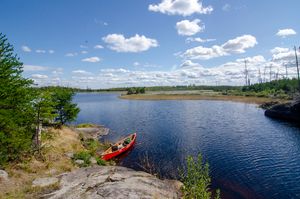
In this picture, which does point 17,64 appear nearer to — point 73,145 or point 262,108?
point 73,145

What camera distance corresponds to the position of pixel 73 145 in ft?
93.7

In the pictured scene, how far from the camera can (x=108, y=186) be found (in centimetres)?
1459

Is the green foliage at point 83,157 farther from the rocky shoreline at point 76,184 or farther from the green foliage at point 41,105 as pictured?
the green foliage at point 41,105

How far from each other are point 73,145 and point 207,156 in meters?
16.1

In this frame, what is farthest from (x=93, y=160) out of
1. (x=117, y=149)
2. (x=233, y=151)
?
(x=233, y=151)

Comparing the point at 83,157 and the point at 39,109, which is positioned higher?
the point at 39,109

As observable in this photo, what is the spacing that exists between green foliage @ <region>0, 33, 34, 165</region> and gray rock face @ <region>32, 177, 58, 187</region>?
3.16 m

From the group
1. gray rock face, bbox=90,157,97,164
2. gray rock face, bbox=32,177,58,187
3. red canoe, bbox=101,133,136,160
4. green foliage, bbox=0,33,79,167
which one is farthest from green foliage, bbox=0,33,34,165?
red canoe, bbox=101,133,136,160

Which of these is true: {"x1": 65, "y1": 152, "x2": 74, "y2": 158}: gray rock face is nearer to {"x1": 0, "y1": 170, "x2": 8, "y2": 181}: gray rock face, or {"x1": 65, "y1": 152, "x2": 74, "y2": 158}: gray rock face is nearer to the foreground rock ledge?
the foreground rock ledge

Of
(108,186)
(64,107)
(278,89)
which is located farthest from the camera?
(278,89)

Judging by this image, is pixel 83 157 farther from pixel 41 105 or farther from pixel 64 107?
pixel 64 107

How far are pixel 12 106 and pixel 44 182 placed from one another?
6.42m

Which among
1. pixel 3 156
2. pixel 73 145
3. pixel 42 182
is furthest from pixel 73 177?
pixel 73 145

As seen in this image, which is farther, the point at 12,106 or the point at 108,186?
the point at 12,106
